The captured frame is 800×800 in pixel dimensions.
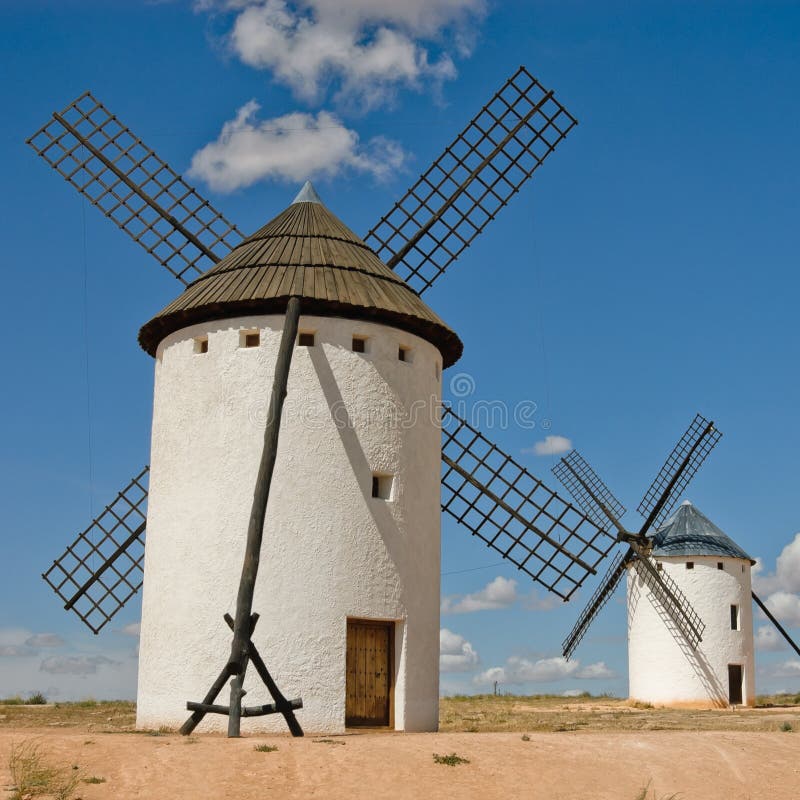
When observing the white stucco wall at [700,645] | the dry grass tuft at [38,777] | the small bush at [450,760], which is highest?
the white stucco wall at [700,645]

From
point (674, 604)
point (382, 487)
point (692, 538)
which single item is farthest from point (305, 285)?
point (692, 538)

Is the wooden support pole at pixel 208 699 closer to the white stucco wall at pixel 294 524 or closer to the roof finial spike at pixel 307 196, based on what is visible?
the white stucco wall at pixel 294 524

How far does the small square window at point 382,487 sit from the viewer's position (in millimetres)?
15609

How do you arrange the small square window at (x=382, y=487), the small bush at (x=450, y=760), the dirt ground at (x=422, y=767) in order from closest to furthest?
the dirt ground at (x=422, y=767) < the small bush at (x=450, y=760) < the small square window at (x=382, y=487)

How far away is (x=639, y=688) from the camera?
34.2m

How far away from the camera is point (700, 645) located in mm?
33312

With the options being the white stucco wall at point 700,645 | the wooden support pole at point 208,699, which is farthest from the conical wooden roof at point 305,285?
the white stucco wall at point 700,645

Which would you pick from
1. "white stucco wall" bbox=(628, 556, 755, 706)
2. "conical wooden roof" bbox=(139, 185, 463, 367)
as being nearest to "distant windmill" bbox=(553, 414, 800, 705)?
"white stucco wall" bbox=(628, 556, 755, 706)

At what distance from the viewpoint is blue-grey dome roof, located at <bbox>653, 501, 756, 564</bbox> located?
3409cm

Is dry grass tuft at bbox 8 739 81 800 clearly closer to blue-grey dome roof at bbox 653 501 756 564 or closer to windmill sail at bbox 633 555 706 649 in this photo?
windmill sail at bbox 633 555 706 649

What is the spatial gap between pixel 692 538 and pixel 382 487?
21.3m

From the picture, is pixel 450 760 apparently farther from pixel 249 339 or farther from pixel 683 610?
pixel 683 610

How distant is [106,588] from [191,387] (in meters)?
4.64

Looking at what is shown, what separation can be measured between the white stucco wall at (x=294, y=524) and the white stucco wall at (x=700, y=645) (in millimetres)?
19215
